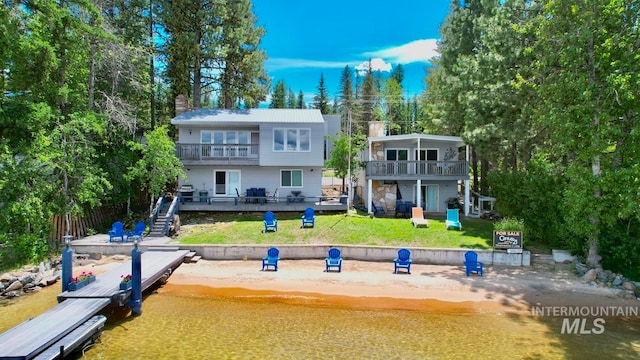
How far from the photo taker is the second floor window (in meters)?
25.8

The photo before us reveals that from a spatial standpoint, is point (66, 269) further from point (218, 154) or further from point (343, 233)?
point (218, 154)

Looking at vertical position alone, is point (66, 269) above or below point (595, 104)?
below

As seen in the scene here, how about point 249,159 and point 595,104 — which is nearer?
point 595,104

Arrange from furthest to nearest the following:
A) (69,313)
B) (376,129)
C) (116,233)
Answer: (376,129)
(116,233)
(69,313)

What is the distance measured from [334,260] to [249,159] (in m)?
11.3

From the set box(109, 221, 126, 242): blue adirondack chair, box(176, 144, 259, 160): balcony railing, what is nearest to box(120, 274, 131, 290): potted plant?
box(109, 221, 126, 242): blue adirondack chair

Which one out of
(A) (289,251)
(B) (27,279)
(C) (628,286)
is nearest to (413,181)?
(A) (289,251)

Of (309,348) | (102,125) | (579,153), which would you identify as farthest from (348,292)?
(102,125)

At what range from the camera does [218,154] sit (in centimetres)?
2562

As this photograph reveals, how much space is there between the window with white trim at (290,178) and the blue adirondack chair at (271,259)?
960 centimetres

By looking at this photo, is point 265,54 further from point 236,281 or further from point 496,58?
point 236,281

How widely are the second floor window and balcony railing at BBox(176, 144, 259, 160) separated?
1539mm

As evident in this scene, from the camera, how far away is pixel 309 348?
10383 millimetres

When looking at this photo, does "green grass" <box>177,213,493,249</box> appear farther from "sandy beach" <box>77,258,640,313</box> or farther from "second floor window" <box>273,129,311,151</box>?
"second floor window" <box>273,129,311,151</box>
